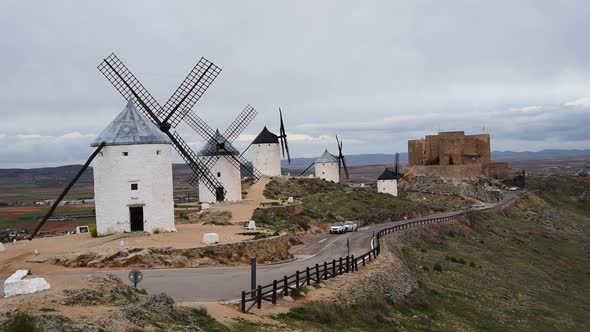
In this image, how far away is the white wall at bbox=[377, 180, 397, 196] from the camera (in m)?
77.6

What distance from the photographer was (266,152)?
69.9 metres

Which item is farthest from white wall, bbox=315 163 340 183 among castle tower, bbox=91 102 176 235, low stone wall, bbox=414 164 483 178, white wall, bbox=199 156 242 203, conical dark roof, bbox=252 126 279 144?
castle tower, bbox=91 102 176 235

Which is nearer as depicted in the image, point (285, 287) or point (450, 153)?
point (285, 287)

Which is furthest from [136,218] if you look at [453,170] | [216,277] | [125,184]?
[453,170]

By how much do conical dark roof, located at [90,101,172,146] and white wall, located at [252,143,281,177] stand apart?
36.6 m

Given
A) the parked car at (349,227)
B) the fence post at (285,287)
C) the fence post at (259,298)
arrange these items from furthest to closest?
the parked car at (349,227)
the fence post at (285,287)
the fence post at (259,298)

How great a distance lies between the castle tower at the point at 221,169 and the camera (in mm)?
53062

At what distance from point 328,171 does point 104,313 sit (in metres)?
68.4

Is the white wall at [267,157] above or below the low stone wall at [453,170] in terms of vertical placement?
above

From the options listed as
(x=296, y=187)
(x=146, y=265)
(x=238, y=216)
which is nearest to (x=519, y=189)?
(x=296, y=187)

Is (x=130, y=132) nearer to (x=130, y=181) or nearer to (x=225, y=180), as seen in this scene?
→ (x=130, y=181)

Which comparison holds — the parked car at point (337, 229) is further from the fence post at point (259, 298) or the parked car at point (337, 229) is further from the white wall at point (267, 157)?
the fence post at point (259, 298)

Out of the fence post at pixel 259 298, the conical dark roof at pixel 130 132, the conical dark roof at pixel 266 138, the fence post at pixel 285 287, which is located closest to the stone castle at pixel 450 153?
the conical dark roof at pixel 266 138

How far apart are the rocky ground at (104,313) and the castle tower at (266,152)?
52.3m
